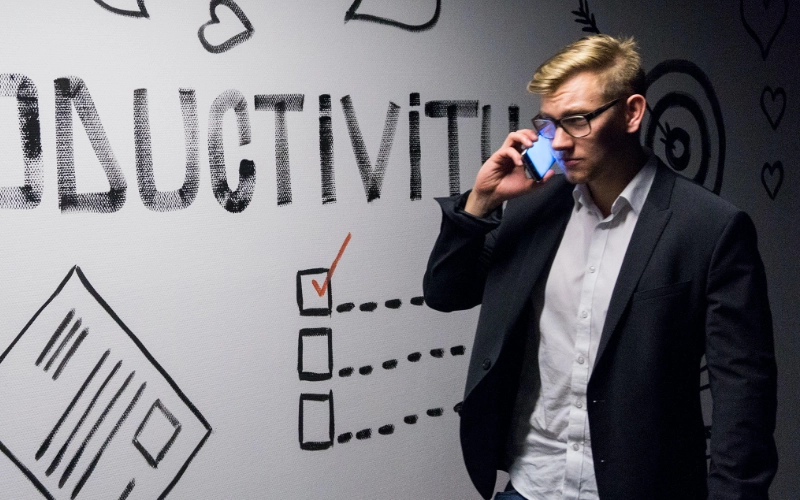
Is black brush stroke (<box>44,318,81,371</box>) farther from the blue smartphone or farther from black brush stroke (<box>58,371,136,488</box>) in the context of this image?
the blue smartphone

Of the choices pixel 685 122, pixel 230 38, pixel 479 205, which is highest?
pixel 230 38

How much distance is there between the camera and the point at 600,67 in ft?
4.99

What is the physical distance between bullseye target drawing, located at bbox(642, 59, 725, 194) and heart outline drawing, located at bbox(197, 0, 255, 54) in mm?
1357

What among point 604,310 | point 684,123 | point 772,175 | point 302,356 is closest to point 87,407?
point 302,356

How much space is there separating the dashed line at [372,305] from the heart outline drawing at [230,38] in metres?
0.68

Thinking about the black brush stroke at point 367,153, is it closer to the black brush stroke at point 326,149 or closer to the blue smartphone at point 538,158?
the black brush stroke at point 326,149

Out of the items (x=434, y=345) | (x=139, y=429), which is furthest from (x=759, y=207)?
(x=139, y=429)

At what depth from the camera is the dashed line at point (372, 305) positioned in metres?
1.92

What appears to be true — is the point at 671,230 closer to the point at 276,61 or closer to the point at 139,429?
the point at 276,61

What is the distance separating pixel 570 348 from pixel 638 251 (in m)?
0.23

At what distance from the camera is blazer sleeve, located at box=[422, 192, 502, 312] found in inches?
61.6

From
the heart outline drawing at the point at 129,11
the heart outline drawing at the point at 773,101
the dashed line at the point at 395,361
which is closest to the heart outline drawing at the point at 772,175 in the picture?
the heart outline drawing at the point at 773,101

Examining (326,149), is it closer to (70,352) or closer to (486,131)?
(486,131)

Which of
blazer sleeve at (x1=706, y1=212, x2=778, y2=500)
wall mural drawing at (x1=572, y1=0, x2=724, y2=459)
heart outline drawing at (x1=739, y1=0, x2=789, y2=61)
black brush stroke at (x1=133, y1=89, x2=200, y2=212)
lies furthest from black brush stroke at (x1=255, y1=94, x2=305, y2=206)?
heart outline drawing at (x1=739, y1=0, x2=789, y2=61)
